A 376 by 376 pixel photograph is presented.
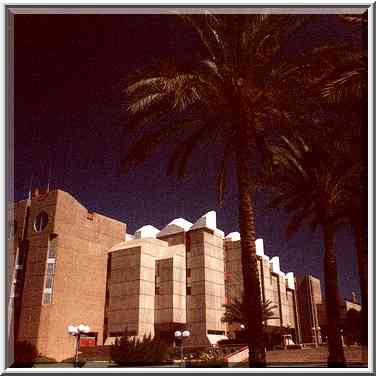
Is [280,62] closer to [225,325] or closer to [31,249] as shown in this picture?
[31,249]

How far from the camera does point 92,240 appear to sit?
178 feet

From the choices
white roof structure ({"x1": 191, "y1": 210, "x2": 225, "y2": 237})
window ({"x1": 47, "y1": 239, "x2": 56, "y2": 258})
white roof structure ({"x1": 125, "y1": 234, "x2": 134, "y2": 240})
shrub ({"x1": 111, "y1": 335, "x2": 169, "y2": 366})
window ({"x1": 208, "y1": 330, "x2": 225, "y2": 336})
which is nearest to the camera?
shrub ({"x1": 111, "y1": 335, "x2": 169, "y2": 366})

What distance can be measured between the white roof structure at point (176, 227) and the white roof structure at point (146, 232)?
1913mm

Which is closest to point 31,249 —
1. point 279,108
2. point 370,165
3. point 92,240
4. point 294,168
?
point 92,240

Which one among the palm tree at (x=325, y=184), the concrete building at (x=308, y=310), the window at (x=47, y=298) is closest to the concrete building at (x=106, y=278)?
the window at (x=47, y=298)

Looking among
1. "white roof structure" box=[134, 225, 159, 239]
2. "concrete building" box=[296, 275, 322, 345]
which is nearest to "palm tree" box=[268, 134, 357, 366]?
"white roof structure" box=[134, 225, 159, 239]

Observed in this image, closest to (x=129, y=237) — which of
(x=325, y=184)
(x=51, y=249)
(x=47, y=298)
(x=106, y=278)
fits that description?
(x=106, y=278)

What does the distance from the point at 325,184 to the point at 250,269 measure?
827cm

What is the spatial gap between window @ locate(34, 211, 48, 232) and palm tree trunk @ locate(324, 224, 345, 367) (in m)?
35.2

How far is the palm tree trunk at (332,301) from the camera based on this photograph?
64.5 ft

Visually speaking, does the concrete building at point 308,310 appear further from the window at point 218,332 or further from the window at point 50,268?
the window at point 50,268

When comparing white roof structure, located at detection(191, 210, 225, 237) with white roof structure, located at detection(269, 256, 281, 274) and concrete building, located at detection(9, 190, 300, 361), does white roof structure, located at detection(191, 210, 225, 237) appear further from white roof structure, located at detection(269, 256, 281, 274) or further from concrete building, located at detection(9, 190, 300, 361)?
white roof structure, located at detection(269, 256, 281, 274)

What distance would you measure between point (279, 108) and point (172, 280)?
39.7 m

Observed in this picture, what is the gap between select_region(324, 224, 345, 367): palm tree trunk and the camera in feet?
64.5
